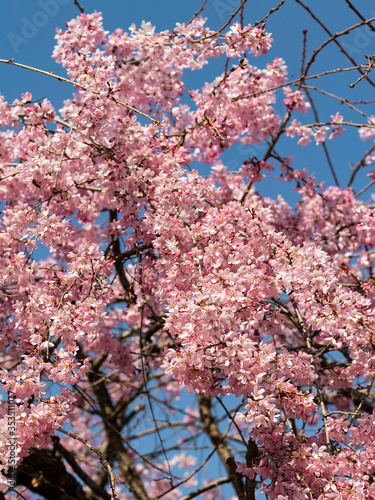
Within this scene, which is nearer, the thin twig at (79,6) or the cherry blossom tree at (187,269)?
the cherry blossom tree at (187,269)

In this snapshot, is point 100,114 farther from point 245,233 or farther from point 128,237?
point 245,233

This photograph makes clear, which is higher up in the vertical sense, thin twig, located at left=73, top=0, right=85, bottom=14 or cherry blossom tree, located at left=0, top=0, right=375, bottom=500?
thin twig, located at left=73, top=0, right=85, bottom=14

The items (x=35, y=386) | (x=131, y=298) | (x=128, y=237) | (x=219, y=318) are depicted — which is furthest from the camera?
(x=128, y=237)

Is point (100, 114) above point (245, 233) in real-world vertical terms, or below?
above

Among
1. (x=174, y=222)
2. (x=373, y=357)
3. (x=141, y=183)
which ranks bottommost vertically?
(x=373, y=357)

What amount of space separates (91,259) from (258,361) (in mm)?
1302

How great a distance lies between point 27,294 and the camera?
306cm

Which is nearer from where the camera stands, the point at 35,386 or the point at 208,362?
the point at 208,362

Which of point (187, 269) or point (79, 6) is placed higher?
point (79, 6)

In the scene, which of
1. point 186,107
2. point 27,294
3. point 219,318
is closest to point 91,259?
point 27,294

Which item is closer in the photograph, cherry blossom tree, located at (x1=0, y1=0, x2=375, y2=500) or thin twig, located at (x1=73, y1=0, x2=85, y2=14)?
cherry blossom tree, located at (x1=0, y1=0, x2=375, y2=500)

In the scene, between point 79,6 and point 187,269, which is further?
point 79,6

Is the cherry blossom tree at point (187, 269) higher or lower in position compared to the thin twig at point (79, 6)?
lower

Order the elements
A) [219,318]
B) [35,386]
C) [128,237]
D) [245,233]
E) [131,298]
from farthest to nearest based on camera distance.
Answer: [128,237], [131,298], [245,233], [35,386], [219,318]
